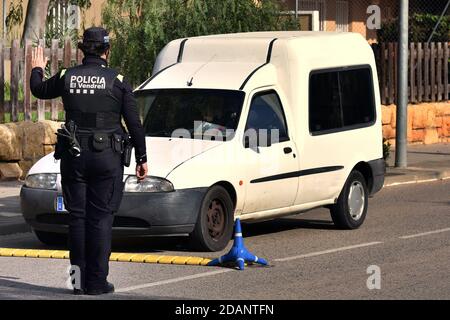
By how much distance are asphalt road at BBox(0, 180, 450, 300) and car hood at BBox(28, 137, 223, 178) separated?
2.78 feet

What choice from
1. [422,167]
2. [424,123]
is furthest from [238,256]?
[424,123]

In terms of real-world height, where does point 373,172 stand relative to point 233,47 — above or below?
below

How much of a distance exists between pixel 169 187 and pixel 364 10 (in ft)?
68.5

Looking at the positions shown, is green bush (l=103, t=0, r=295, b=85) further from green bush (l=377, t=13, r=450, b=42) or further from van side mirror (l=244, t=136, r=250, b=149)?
green bush (l=377, t=13, r=450, b=42)

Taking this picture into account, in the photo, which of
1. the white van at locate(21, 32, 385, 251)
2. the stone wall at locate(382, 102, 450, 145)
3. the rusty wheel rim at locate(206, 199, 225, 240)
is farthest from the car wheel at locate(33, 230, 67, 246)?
the stone wall at locate(382, 102, 450, 145)

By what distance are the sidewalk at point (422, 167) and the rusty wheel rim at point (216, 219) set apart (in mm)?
7042

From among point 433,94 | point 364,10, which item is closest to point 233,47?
point 433,94

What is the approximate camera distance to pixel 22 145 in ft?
60.1

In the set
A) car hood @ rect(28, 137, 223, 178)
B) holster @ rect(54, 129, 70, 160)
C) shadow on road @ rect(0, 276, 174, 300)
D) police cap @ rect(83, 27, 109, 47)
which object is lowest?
shadow on road @ rect(0, 276, 174, 300)

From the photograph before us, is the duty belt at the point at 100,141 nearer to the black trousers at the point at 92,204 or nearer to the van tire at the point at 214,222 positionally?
the black trousers at the point at 92,204

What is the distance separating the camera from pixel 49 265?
1191cm

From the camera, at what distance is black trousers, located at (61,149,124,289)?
1017 cm

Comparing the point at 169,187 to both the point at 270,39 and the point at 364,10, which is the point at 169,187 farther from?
the point at 364,10

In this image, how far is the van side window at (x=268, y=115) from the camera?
44.6 ft
